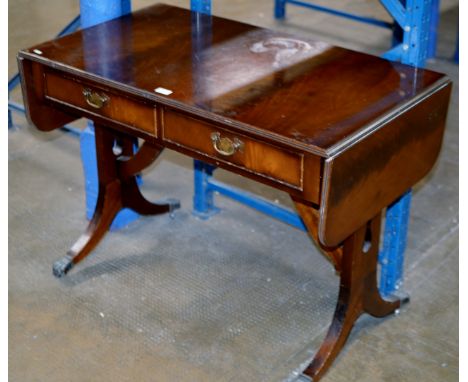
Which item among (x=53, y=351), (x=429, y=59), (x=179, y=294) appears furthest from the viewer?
(x=429, y=59)

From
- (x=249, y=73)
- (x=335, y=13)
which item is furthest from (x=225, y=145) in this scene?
(x=335, y=13)

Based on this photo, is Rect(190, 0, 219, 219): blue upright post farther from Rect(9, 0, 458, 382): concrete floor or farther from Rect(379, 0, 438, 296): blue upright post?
Rect(379, 0, 438, 296): blue upright post

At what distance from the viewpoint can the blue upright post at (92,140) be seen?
3.17m

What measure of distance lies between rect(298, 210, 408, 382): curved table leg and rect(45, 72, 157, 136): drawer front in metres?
0.76

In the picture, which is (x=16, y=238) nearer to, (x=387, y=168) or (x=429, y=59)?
(x=387, y=168)

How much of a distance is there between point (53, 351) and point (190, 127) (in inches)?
41.0

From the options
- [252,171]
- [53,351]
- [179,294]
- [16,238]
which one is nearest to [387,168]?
[252,171]

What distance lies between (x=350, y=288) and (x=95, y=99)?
105 cm

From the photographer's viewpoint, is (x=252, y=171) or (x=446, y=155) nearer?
(x=252, y=171)

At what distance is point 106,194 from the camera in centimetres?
326

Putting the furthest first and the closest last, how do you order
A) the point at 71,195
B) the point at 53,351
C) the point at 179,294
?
the point at 71,195
the point at 179,294
the point at 53,351
